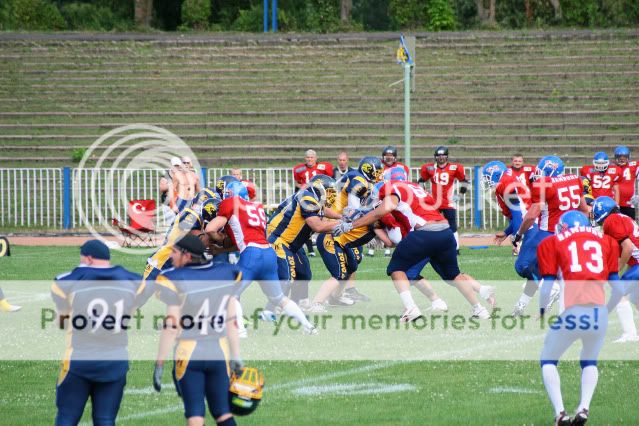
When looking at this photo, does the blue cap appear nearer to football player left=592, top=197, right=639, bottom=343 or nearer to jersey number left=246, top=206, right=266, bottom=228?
jersey number left=246, top=206, right=266, bottom=228

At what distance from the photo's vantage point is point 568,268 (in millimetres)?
7164

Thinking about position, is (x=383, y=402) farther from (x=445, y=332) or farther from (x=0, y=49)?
(x=0, y=49)

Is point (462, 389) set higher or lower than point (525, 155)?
lower

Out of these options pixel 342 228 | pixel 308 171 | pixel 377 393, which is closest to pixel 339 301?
pixel 342 228

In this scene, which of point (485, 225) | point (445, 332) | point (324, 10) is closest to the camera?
point (445, 332)

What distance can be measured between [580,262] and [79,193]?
57.5 ft

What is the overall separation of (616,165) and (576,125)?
10591 millimetres

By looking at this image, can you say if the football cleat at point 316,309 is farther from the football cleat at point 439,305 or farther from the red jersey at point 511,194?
the red jersey at point 511,194

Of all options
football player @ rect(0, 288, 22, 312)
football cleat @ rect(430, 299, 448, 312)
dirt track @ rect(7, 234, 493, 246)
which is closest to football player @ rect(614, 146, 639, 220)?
dirt track @ rect(7, 234, 493, 246)

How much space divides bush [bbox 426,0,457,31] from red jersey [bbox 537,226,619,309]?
109 feet

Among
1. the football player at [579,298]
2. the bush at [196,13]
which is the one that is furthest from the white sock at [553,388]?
the bush at [196,13]

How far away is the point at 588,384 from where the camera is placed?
689cm

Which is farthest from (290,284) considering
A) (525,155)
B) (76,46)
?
(76,46)

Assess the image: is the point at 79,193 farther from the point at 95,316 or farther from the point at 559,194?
the point at 95,316
